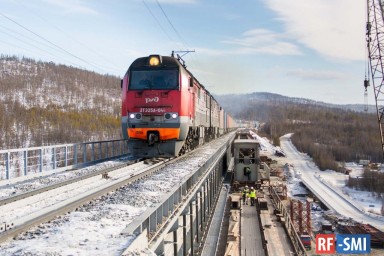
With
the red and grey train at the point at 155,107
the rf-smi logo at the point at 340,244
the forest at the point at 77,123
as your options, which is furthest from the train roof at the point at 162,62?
the forest at the point at 77,123

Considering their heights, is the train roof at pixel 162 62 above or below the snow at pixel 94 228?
above

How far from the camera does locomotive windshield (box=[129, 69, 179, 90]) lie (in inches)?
584

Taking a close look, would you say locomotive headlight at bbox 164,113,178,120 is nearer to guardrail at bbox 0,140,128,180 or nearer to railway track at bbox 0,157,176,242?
guardrail at bbox 0,140,128,180

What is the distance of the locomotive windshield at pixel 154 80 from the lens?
14.8 metres

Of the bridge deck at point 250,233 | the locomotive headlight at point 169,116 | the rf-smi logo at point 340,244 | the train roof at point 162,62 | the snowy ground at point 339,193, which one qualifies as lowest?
the snowy ground at point 339,193

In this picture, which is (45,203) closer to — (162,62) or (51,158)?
(162,62)

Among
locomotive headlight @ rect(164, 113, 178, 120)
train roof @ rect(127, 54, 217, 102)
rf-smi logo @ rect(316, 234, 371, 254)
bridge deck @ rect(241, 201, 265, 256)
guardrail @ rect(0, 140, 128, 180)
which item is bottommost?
rf-smi logo @ rect(316, 234, 371, 254)

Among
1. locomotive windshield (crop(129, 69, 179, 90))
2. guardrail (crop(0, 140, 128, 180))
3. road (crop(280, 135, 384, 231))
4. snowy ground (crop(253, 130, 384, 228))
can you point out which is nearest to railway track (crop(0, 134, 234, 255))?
guardrail (crop(0, 140, 128, 180))

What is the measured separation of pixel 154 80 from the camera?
14945 millimetres

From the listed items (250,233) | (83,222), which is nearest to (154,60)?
(83,222)

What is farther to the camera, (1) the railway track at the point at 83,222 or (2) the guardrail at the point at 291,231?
(2) the guardrail at the point at 291,231

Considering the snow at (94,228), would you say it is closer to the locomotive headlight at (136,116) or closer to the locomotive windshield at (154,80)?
the locomotive headlight at (136,116)

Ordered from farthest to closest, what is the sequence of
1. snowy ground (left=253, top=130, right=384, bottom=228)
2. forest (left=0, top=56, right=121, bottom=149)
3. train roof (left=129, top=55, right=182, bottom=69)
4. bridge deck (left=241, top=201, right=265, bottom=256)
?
forest (left=0, top=56, right=121, bottom=149), snowy ground (left=253, top=130, right=384, bottom=228), bridge deck (left=241, top=201, right=265, bottom=256), train roof (left=129, top=55, right=182, bottom=69)

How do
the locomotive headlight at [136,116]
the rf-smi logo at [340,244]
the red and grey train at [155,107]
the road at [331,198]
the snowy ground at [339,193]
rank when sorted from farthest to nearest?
1. the snowy ground at [339,193]
2. the road at [331,198]
3. the rf-smi logo at [340,244]
4. the locomotive headlight at [136,116]
5. the red and grey train at [155,107]
